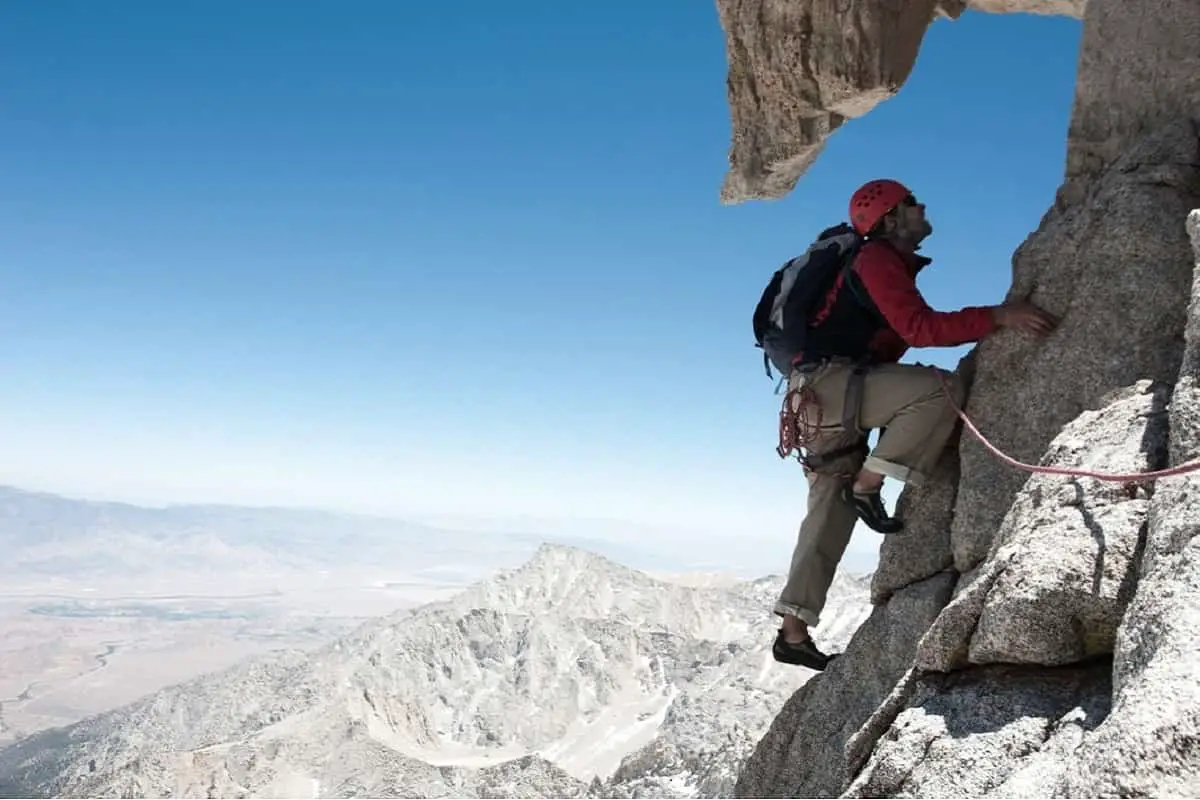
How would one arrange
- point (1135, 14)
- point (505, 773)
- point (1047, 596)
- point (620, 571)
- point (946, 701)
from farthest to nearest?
point (620, 571), point (505, 773), point (1135, 14), point (946, 701), point (1047, 596)

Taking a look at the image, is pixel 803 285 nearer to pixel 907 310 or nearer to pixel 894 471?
pixel 907 310

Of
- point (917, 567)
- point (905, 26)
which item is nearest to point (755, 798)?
point (917, 567)

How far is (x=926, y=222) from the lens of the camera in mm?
8055

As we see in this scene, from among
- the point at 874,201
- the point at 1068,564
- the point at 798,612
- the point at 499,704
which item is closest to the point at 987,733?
the point at 1068,564

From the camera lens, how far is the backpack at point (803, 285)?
312 inches

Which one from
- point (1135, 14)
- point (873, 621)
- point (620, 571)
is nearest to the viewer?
point (1135, 14)

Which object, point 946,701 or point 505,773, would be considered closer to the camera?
point 946,701

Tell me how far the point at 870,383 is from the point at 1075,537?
311cm

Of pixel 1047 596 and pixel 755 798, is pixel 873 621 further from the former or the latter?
A: pixel 1047 596

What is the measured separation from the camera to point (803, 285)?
7.97 m

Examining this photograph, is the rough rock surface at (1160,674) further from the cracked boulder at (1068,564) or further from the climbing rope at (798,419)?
the climbing rope at (798,419)

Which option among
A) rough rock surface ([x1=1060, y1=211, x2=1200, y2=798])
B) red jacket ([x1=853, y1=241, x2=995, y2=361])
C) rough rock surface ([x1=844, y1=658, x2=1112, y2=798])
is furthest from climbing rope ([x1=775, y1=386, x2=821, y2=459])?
rough rock surface ([x1=1060, y1=211, x2=1200, y2=798])

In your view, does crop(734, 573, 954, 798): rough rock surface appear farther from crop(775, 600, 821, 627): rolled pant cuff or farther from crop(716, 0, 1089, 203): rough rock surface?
crop(716, 0, 1089, 203): rough rock surface

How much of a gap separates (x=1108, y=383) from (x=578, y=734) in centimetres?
7877
